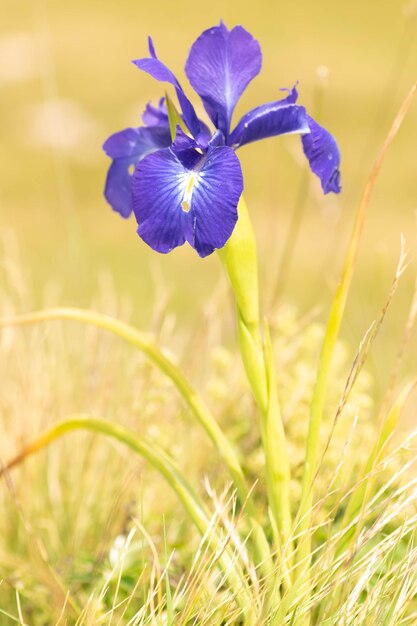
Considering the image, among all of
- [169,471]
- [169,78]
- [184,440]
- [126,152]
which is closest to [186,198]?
[169,78]

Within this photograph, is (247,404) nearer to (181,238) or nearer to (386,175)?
(181,238)

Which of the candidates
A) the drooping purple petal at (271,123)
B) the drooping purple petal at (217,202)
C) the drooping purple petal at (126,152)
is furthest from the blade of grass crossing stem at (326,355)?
the drooping purple petal at (126,152)

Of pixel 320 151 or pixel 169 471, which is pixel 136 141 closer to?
pixel 320 151

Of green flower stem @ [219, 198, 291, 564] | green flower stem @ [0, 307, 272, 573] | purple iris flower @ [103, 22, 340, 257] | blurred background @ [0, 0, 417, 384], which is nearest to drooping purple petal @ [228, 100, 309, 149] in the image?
purple iris flower @ [103, 22, 340, 257]

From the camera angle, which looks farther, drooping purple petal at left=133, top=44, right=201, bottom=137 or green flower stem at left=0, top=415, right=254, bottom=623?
green flower stem at left=0, top=415, right=254, bottom=623

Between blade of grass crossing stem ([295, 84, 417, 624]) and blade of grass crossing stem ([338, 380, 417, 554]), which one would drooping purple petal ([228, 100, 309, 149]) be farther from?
blade of grass crossing stem ([338, 380, 417, 554])

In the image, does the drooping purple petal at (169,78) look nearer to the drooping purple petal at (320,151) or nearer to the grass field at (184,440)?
the drooping purple petal at (320,151)
